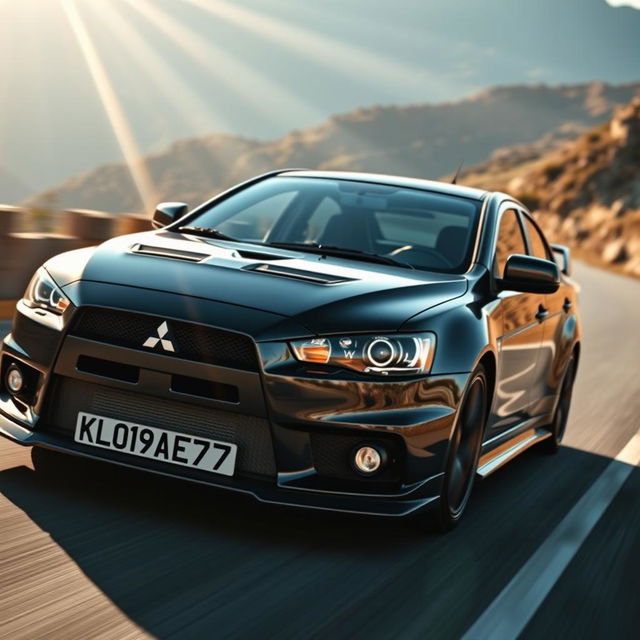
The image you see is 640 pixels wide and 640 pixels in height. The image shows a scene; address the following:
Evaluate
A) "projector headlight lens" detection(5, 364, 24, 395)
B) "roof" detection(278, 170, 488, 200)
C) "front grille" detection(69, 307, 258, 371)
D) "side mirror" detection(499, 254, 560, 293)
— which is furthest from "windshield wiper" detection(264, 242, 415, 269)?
"projector headlight lens" detection(5, 364, 24, 395)

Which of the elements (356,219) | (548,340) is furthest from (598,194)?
(356,219)

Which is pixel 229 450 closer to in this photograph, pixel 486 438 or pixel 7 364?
pixel 7 364

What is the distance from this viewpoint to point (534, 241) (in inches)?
274

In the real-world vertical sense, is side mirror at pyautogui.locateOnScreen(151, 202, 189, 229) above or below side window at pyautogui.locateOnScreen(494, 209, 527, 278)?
below

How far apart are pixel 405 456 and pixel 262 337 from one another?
70 centimetres

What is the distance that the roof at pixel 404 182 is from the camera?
623cm

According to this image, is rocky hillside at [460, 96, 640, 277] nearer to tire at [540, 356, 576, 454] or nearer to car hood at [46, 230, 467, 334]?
tire at [540, 356, 576, 454]

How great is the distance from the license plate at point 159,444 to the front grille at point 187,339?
0.95 feet

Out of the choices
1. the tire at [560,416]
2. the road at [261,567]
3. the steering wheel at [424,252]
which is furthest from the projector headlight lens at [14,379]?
the tire at [560,416]

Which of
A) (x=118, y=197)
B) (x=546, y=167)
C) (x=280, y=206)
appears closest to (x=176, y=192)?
(x=118, y=197)

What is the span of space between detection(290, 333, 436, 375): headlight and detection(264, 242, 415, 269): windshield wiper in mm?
981

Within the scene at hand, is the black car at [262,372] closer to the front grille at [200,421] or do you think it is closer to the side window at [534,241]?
the front grille at [200,421]

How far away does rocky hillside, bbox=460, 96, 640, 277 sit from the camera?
5697 centimetres

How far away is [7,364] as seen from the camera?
473 centimetres
